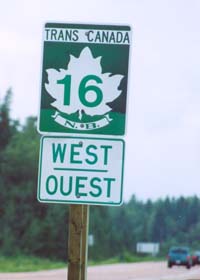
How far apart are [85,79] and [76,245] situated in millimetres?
945

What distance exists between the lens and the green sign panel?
5098 mm

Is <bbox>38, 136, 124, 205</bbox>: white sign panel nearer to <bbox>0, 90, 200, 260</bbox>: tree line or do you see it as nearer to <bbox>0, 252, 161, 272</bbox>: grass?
<bbox>0, 252, 161, 272</bbox>: grass

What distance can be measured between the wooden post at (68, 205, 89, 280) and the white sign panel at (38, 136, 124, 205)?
18 cm

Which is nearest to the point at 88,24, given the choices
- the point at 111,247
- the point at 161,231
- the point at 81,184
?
the point at 81,184

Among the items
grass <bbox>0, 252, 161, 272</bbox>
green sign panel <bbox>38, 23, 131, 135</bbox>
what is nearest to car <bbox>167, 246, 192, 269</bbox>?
grass <bbox>0, 252, 161, 272</bbox>

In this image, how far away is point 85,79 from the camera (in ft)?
16.7

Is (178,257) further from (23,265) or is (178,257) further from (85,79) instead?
(85,79)

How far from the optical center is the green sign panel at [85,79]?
5.10 metres

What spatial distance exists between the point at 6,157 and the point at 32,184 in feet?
12.0

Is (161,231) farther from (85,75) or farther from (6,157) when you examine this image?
(85,75)

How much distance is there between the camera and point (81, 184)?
5.09m

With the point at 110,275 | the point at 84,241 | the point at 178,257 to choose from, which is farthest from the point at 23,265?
the point at 84,241

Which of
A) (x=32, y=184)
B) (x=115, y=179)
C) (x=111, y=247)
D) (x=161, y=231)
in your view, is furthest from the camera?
(x=161, y=231)

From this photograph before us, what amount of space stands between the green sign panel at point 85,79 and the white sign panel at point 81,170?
7 centimetres
